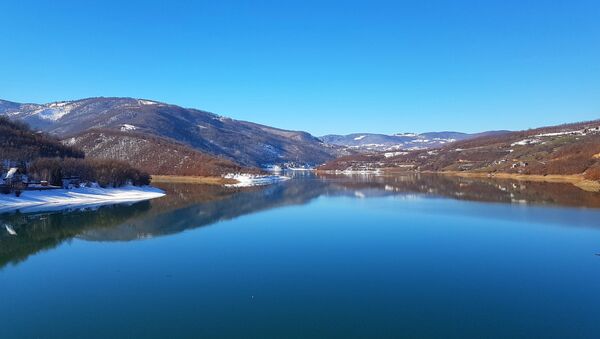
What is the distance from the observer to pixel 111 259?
2128cm

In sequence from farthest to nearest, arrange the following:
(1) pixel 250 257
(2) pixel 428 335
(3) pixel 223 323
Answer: (1) pixel 250 257
(3) pixel 223 323
(2) pixel 428 335

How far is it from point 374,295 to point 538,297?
5.52 meters

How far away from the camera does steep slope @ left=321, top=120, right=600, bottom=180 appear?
92.0 metres

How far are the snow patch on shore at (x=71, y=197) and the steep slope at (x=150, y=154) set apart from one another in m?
46.5

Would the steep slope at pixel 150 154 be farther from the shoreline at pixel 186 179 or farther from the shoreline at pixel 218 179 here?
the shoreline at pixel 218 179

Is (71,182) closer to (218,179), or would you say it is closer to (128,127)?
(218,179)

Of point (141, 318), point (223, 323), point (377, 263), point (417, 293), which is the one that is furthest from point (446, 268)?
point (141, 318)

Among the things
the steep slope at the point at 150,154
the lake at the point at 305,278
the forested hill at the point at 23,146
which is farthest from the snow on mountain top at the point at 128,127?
the lake at the point at 305,278

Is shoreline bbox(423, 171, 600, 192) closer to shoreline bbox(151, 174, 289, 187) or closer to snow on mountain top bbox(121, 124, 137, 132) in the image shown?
shoreline bbox(151, 174, 289, 187)

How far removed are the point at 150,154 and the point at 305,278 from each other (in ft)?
360

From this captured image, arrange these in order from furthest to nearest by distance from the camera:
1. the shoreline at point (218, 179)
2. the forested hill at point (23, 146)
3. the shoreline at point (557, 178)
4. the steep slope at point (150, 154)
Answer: the steep slope at point (150, 154) < the shoreline at point (218, 179) < the shoreline at point (557, 178) < the forested hill at point (23, 146)

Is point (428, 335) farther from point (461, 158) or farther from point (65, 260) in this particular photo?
point (461, 158)

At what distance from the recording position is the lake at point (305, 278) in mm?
12070

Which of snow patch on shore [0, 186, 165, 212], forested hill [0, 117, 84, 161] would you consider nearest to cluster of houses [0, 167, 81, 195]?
snow patch on shore [0, 186, 165, 212]
